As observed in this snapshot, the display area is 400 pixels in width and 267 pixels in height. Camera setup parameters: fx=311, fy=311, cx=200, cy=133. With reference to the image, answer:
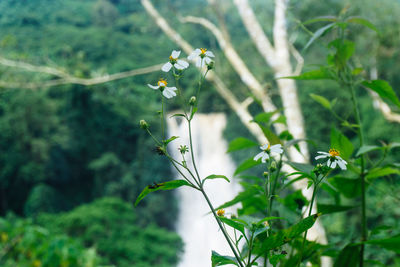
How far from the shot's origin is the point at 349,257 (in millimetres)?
284

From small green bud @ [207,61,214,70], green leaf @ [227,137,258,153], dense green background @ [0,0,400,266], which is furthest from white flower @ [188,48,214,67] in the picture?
dense green background @ [0,0,400,266]

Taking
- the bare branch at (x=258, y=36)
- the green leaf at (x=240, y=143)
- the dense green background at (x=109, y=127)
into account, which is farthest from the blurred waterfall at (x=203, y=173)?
the green leaf at (x=240, y=143)

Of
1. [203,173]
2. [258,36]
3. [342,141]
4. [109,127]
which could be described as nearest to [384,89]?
[342,141]

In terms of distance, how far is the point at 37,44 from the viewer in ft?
23.6

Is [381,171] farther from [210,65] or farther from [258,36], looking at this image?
[258,36]

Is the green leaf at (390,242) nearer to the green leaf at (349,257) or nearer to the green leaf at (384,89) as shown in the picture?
the green leaf at (349,257)

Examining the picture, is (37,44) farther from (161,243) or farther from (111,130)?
(161,243)

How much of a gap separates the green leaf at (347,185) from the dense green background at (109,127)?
11.8 ft

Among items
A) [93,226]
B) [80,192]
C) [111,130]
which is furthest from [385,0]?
[80,192]

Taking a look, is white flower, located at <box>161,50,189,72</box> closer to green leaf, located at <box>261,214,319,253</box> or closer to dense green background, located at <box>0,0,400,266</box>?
green leaf, located at <box>261,214,319,253</box>

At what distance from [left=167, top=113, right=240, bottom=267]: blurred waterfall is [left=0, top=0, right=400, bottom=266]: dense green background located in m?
0.24

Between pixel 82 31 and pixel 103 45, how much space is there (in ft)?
2.63

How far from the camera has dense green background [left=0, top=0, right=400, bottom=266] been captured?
13.9 ft

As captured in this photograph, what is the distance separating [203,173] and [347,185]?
5399mm
